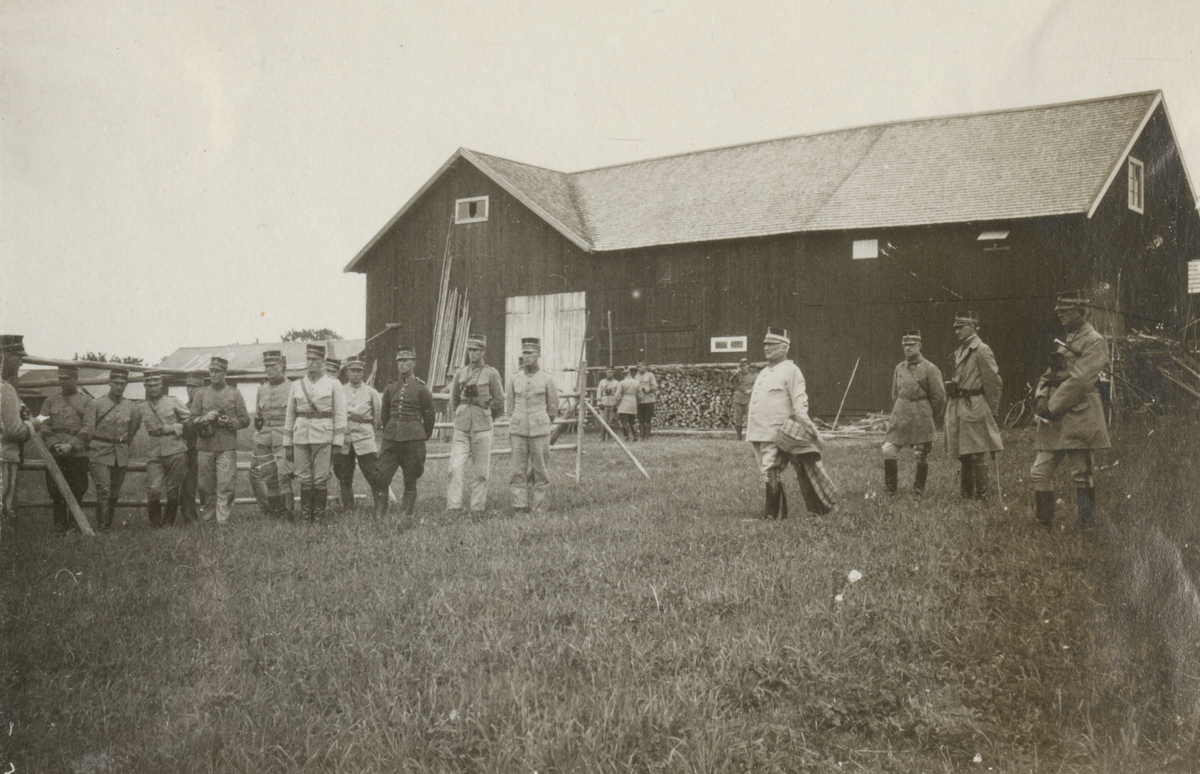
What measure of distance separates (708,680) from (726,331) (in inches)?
728

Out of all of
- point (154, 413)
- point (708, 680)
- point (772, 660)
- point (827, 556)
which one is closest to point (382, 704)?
point (708, 680)

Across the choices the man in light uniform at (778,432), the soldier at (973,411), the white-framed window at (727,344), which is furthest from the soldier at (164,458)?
the white-framed window at (727,344)

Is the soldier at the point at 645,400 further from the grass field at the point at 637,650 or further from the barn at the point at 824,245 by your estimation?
the grass field at the point at 637,650

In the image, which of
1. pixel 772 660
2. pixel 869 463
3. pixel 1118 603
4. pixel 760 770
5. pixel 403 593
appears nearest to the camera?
pixel 760 770

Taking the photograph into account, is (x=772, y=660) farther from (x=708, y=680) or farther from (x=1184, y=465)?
(x=1184, y=465)

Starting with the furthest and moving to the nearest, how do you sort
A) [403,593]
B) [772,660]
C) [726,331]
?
[726,331]
[403,593]
[772,660]

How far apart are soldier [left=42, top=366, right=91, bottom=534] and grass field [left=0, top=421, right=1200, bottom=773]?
7.50 ft

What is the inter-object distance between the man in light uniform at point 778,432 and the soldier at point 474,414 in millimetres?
3534

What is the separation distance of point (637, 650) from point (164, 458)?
25.5ft

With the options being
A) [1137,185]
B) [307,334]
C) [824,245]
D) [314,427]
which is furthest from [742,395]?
[307,334]

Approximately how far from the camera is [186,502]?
1016 cm

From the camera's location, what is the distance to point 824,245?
20672 mm

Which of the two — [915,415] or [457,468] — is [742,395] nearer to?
[915,415]

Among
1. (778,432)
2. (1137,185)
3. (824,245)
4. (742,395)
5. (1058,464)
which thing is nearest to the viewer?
(1058,464)
